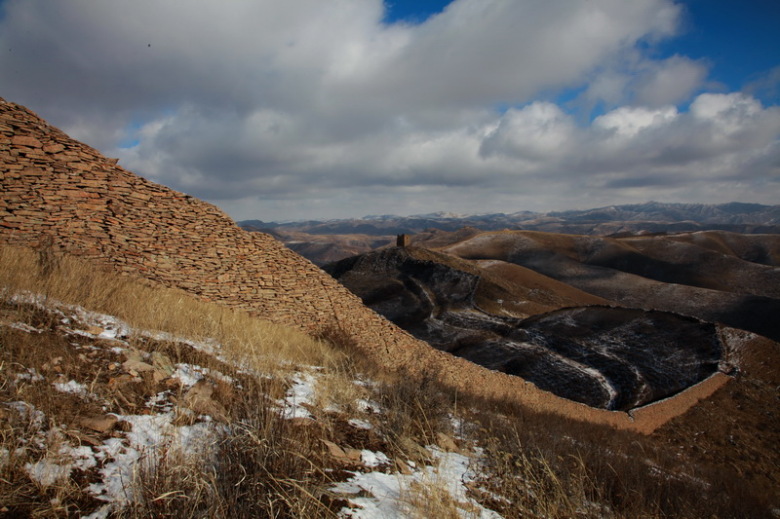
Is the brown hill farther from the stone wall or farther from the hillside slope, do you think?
the stone wall

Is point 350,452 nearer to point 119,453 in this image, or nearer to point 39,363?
point 119,453

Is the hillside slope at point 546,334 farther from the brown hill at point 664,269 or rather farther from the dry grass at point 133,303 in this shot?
the brown hill at point 664,269

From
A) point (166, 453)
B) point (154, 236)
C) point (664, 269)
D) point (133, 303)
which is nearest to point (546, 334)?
point (154, 236)

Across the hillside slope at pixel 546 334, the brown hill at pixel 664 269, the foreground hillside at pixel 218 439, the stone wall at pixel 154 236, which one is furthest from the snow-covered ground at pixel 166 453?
the brown hill at pixel 664 269

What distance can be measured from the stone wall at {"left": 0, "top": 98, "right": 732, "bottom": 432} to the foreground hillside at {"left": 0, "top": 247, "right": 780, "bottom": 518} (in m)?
2.19

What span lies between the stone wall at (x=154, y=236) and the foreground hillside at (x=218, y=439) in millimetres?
2193

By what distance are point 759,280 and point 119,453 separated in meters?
99.8

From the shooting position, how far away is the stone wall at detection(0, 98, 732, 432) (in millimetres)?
7773

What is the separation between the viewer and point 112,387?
3.14 meters

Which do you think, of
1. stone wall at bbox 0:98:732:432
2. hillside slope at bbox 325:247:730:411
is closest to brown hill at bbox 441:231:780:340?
hillside slope at bbox 325:247:730:411

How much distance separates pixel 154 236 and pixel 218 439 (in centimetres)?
776

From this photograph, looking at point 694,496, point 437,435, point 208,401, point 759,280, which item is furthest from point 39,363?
point 759,280

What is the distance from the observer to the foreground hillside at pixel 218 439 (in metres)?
2.13

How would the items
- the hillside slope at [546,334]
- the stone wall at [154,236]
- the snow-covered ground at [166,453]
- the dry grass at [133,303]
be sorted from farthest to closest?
1. the hillside slope at [546,334]
2. the stone wall at [154,236]
3. the dry grass at [133,303]
4. the snow-covered ground at [166,453]
